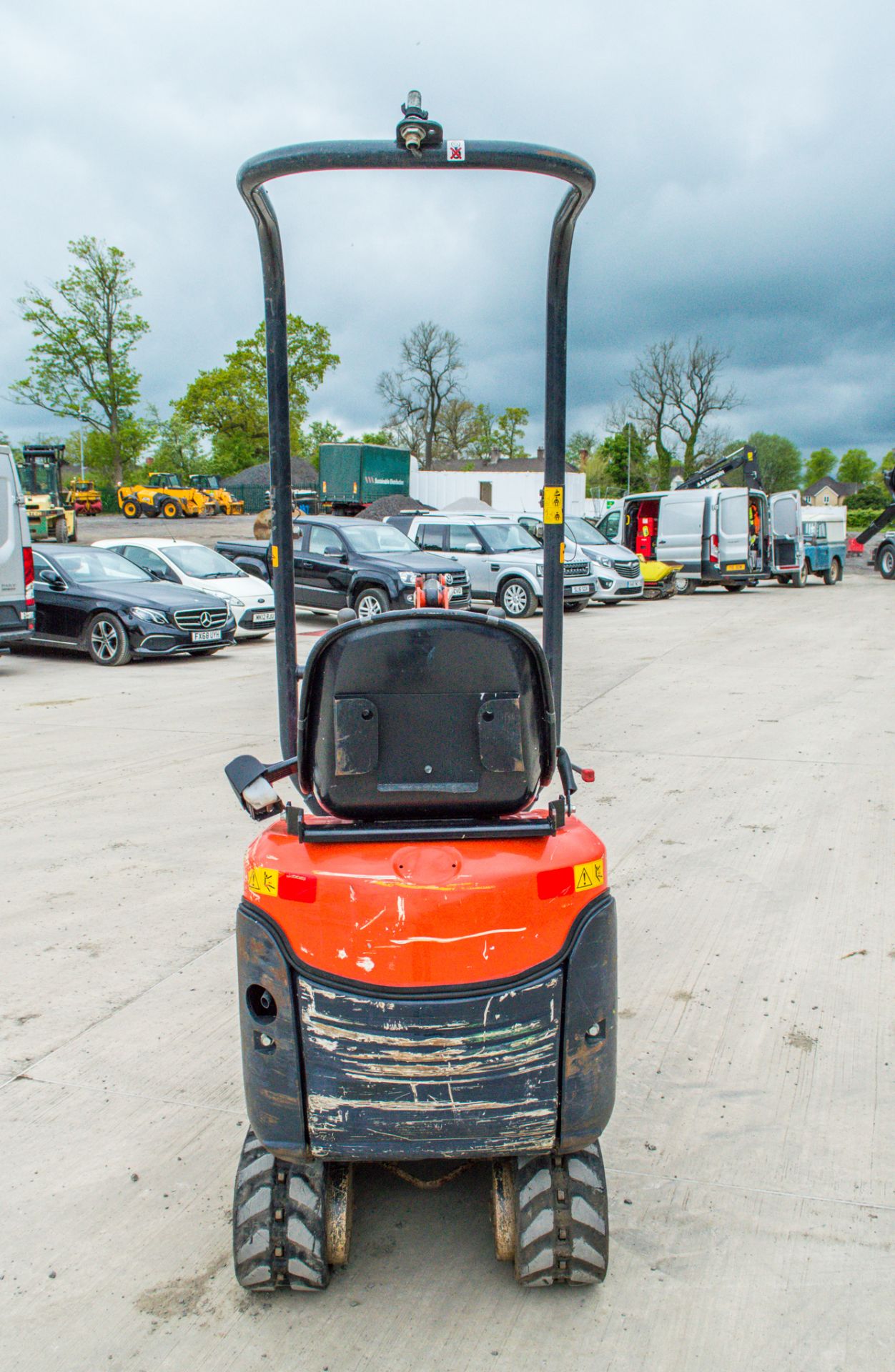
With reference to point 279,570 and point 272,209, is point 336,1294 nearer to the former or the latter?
point 279,570

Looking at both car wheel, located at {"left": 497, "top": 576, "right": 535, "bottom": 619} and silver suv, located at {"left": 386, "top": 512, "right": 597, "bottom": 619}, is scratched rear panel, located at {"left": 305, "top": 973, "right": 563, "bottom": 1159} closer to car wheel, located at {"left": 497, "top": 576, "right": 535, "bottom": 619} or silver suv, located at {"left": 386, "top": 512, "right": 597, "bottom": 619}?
silver suv, located at {"left": 386, "top": 512, "right": 597, "bottom": 619}

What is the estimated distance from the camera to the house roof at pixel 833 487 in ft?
479

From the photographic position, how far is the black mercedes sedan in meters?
13.5

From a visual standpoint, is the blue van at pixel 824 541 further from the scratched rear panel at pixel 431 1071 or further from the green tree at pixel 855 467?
the green tree at pixel 855 467

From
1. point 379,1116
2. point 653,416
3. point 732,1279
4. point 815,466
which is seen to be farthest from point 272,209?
point 815,466

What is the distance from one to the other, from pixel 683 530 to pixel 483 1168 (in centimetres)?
2317

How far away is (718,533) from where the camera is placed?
24344 mm

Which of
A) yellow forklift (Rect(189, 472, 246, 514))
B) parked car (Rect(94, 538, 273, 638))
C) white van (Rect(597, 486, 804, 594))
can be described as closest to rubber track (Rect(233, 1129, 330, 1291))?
parked car (Rect(94, 538, 273, 638))

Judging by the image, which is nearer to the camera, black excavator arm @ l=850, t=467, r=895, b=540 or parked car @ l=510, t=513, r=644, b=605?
parked car @ l=510, t=513, r=644, b=605

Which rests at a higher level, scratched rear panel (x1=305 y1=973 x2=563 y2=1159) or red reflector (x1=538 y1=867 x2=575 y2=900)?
red reflector (x1=538 y1=867 x2=575 y2=900)

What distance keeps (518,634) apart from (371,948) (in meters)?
0.74

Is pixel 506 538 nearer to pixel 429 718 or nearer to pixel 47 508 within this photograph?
pixel 429 718

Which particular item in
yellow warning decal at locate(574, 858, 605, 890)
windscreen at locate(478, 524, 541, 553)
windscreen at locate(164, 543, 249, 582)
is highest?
windscreen at locate(478, 524, 541, 553)

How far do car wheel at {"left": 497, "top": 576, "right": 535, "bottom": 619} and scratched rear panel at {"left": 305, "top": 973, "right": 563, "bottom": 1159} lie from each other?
57.8ft
